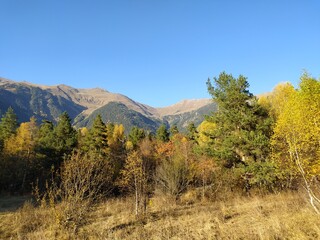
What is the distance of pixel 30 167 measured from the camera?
43531 millimetres

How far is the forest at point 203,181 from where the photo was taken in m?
11.7

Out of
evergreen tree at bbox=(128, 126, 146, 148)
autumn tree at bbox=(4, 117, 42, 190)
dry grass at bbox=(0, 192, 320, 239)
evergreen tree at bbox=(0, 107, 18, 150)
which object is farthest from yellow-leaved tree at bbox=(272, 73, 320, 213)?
evergreen tree at bbox=(128, 126, 146, 148)

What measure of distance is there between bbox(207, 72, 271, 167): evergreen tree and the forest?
0.09m

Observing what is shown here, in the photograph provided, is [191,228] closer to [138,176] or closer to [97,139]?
[138,176]

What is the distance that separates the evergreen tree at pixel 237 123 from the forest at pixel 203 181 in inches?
3.7

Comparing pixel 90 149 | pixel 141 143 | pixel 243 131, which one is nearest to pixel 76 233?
pixel 243 131

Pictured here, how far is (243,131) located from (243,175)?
470cm

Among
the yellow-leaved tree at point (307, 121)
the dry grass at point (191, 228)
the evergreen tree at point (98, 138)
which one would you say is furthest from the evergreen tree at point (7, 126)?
the yellow-leaved tree at point (307, 121)

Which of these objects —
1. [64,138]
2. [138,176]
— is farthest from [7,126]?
[138,176]

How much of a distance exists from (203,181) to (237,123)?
23.2ft

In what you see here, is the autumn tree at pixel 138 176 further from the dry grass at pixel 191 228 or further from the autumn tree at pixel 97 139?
the autumn tree at pixel 97 139

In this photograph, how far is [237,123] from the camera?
2492 cm

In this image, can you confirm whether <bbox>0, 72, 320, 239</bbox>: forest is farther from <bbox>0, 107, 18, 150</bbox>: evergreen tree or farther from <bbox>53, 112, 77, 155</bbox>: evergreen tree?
<bbox>0, 107, 18, 150</bbox>: evergreen tree

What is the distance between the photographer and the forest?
11.7m
